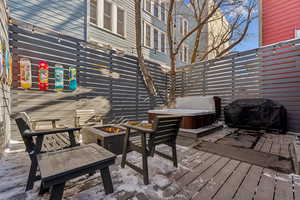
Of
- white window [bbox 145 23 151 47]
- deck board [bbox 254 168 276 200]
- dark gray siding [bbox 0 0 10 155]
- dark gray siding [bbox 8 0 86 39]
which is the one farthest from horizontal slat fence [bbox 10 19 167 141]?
deck board [bbox 254 168 276 200]

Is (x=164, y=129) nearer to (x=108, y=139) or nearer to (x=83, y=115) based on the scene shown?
(x=108, y=139)

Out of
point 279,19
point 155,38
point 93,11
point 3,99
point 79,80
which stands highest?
point 155,38

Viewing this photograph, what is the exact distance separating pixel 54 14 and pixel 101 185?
576 centimetres

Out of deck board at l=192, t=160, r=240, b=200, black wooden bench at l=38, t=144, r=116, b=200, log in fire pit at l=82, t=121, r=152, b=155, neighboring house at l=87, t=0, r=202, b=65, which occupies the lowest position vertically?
deck board at l=192, t=160, r=240, b=200

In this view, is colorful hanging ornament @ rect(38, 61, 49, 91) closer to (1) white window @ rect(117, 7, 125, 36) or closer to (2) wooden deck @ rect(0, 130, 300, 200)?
(2) wooden deck @ rect(0, 130, 300, 200)

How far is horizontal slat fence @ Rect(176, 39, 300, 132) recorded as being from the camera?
3803 mm

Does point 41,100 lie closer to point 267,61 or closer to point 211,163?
point 211,163

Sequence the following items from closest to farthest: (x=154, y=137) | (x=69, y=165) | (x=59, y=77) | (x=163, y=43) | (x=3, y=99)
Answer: (x=69, y=165), (x=154, y=137), (x=3, y=99), (x=59, y=77), (x=163, y=43)

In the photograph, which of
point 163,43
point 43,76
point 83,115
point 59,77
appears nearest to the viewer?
point 43,76

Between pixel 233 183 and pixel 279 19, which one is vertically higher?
pixel 279 19

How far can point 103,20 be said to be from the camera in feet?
19.1

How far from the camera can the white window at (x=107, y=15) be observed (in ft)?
19.5

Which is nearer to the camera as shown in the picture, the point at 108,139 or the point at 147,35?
the point at 108,139

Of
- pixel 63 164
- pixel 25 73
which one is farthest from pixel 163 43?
pixel 63 164
